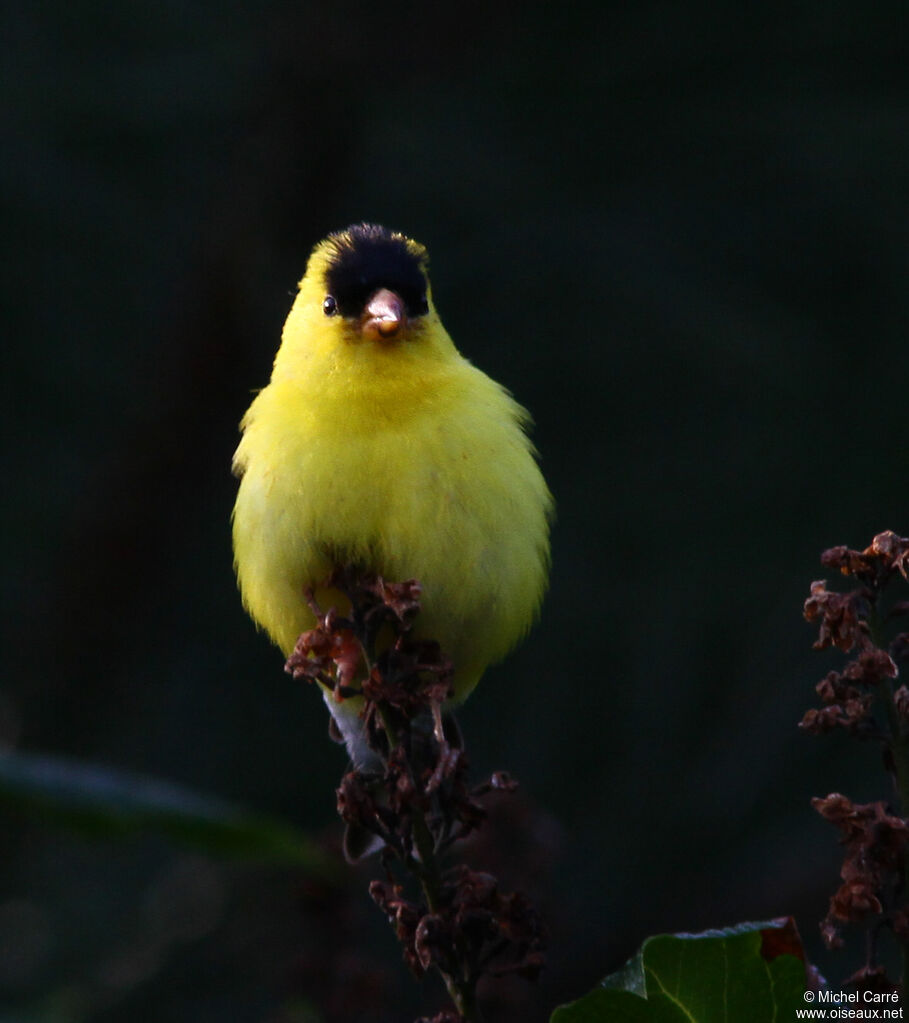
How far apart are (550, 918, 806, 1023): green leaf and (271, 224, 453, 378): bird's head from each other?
1377 millimetres

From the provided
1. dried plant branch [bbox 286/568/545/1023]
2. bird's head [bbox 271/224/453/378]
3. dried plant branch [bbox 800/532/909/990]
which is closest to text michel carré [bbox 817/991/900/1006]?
dried plant branch [bbox 800/532/909/990]

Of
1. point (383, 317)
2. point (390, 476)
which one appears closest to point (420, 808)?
point (390, 476)

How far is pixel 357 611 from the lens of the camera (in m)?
1.92

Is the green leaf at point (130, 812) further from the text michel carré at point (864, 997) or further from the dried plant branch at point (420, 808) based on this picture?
the text michel carré at point (864, 997)

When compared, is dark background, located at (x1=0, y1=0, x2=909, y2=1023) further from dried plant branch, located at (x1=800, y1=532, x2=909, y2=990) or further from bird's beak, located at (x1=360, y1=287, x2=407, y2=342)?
dried plant branch, located at (x1=800, y1=532, x2=909, y2=990)

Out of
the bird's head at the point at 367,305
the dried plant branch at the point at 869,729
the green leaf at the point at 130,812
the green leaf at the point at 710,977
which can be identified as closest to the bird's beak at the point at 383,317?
the bird's head at the point at 367,305

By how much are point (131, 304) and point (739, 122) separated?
5.75ft

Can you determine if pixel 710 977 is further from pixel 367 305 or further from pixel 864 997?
pixel 367 305

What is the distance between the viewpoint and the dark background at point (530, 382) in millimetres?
3891

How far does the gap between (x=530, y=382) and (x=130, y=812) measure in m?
2.40

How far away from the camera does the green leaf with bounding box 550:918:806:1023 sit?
1.26 meters

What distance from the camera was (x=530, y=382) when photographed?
405cm

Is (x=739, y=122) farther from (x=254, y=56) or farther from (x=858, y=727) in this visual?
(x=858, y=727)

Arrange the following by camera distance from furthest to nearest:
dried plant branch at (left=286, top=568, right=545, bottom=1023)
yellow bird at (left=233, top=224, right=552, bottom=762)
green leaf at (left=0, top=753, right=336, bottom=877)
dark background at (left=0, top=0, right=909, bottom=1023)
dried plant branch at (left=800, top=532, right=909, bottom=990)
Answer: dark background at (left=0, top=0, right=909, bottom=1023) → yellow bird at (left=233, top=224, right=552, bottom=762) → green leaf at (left=0, top=753, right=336, bottom=877) → dried plant branch at (left=286, top=568, right=545, bottom=1023) → dried plant branch at (left=800, top=532, right=909, bottom=990)
